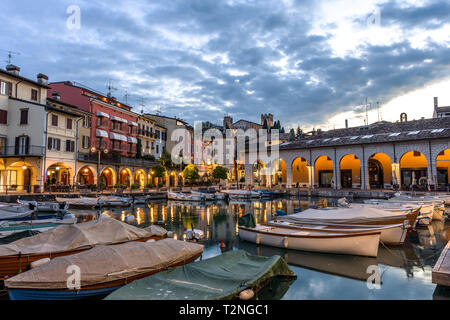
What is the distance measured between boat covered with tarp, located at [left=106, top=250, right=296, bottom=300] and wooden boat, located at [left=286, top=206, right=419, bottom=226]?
7381 millimetres

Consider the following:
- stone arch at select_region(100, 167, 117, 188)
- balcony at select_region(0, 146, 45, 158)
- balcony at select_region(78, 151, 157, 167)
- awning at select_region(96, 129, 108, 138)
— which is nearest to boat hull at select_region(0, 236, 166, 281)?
balcony at select_region(0, 146, 45, 158)

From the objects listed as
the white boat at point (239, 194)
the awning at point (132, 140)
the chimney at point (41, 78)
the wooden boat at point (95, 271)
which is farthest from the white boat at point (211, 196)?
the wooden boat at point (95, 271)

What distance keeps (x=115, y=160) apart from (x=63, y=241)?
120 feet

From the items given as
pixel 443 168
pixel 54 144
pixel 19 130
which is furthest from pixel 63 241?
pixel 443 168

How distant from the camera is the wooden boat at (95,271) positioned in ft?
22.3

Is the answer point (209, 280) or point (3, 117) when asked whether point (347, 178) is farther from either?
point (3, 117)

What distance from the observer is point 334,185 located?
4619cm

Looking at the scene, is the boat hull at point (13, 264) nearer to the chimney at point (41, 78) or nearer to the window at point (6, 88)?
the window at point (6, 88)

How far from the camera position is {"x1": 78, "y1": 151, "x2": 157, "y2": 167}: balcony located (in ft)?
129

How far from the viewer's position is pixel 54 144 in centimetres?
3434

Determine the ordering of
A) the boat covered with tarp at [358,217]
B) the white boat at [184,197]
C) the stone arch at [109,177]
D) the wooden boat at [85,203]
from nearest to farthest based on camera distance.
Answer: the boat covered with tarp at [358,217] → the wooden boat at [85,203] → the white boat at [184,197] → the stone arch at [109,177]

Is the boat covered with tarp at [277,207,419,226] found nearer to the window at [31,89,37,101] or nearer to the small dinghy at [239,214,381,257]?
the small dinghy at [239,214,381,257]

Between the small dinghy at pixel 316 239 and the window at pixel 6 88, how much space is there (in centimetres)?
3184
